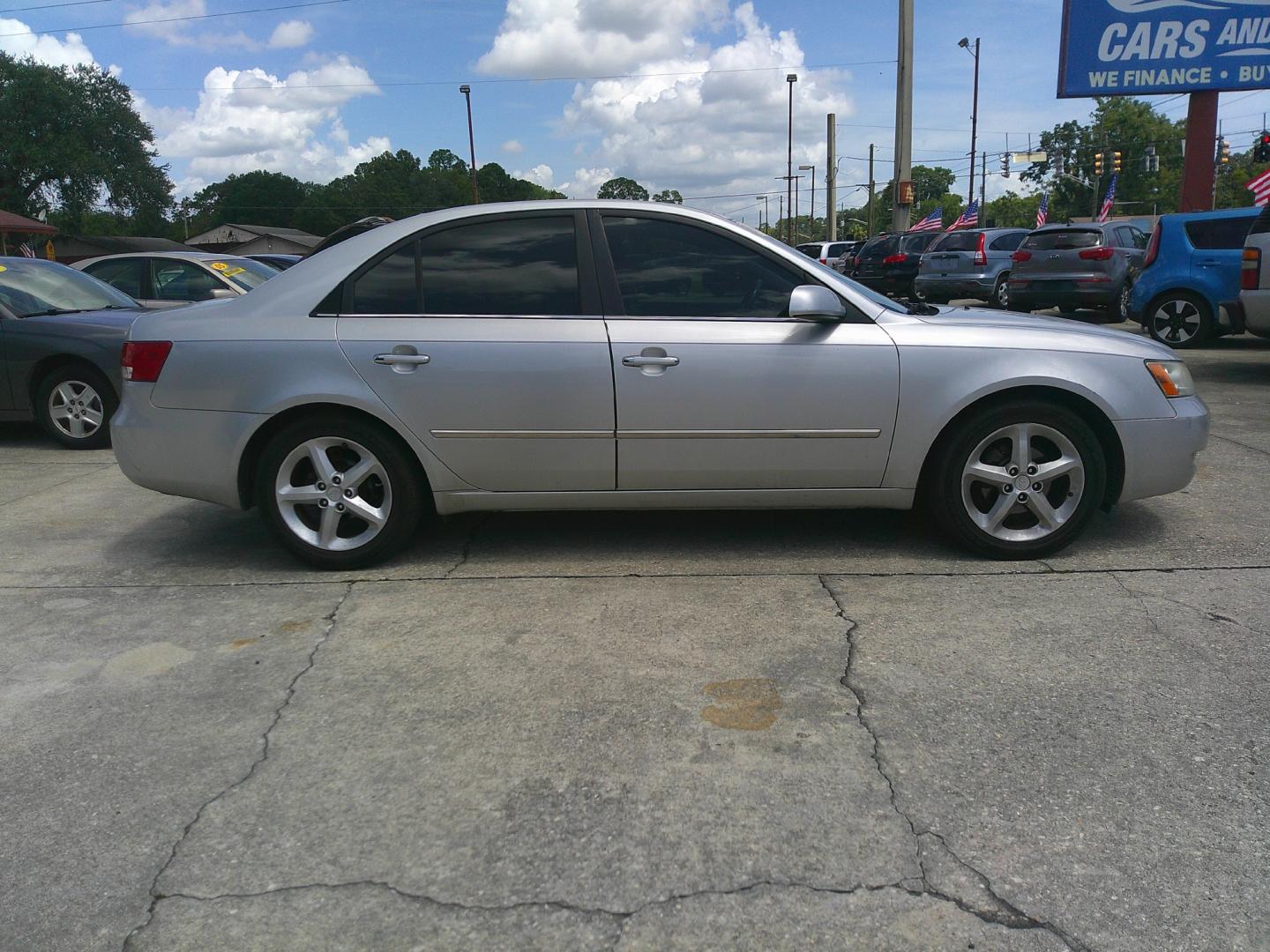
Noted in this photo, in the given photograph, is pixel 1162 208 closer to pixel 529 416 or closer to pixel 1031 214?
pixel 1031 214

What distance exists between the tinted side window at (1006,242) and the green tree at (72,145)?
4846 cm

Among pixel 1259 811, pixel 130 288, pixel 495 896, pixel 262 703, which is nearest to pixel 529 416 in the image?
pixel 262 703

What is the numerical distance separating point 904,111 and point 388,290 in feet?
72.0

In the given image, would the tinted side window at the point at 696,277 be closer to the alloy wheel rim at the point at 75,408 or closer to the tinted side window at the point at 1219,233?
the alloy wheel rim at the point at 75,408

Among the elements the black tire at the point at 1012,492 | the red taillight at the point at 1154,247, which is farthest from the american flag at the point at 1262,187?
the black tire at the point at 1012,492

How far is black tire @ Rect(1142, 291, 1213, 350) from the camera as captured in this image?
11945 millimetres

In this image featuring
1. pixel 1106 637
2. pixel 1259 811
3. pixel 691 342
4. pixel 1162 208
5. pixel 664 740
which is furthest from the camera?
pixel 1162 208

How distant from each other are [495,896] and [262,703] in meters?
1.39

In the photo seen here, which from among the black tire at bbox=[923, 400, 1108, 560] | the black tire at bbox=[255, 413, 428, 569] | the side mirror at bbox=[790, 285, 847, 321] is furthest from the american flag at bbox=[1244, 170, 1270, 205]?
the black tire at bbox=[255, 413, 428, 569]

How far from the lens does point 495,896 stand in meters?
2.34

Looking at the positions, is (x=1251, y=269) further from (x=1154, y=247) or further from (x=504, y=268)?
(x=504, y=268)

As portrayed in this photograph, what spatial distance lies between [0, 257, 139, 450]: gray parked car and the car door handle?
519 cm

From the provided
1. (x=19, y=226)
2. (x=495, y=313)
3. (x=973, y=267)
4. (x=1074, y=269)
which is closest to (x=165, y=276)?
(x=495, y=313)

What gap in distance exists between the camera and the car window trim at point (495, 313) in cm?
452
